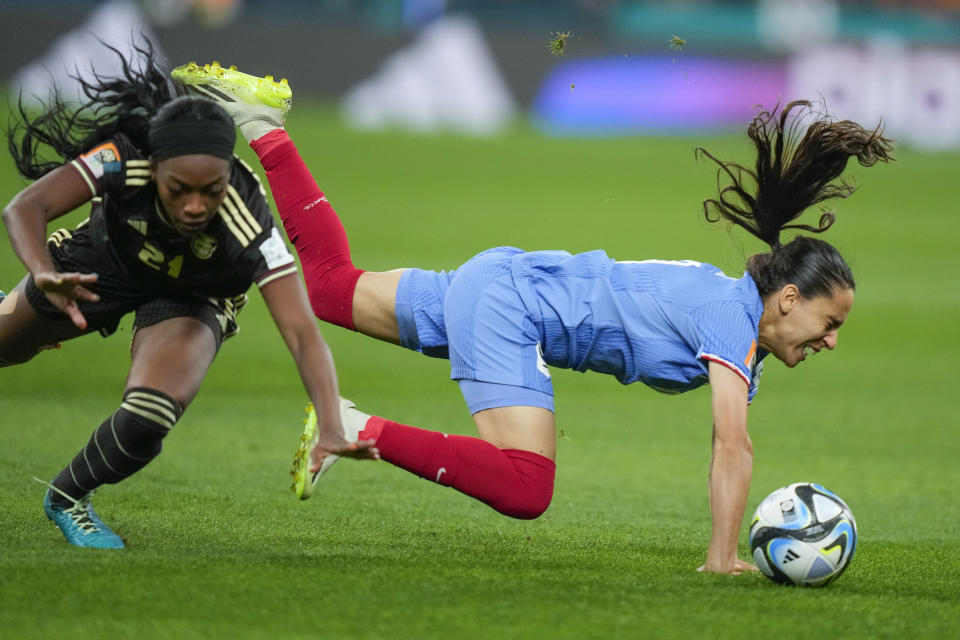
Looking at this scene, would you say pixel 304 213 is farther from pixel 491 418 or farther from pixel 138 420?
pixel 138 420

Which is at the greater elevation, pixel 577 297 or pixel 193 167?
pixel 193 167

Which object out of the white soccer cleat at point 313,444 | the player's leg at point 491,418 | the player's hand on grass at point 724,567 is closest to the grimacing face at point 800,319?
the player's hand on grass at point 724,567

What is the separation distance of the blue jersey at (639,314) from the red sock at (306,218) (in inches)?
39.3

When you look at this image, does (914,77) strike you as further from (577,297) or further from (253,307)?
(577,297)

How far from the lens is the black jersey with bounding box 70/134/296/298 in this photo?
4.57 meters

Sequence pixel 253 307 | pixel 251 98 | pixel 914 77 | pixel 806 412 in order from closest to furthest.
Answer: pixel 251 98
pixel 806 412
pixel 253 307
pixel 914 77

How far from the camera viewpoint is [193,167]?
4.37 metres

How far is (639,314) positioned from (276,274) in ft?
5.01

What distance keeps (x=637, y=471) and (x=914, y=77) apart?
64.8 feet

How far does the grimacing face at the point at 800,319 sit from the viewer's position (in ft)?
16.4

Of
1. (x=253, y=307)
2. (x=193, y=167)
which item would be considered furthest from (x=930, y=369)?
(x=193, y=167)

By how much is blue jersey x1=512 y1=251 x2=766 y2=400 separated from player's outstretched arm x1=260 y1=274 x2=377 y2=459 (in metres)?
1.12

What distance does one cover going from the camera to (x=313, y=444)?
15.7 ft

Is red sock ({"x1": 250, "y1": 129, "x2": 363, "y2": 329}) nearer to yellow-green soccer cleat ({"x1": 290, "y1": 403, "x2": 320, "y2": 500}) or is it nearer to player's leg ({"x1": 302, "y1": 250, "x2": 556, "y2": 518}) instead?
player's leg ({"x1": 302, "y1": 250, "x2": 556, "y2": 518})
